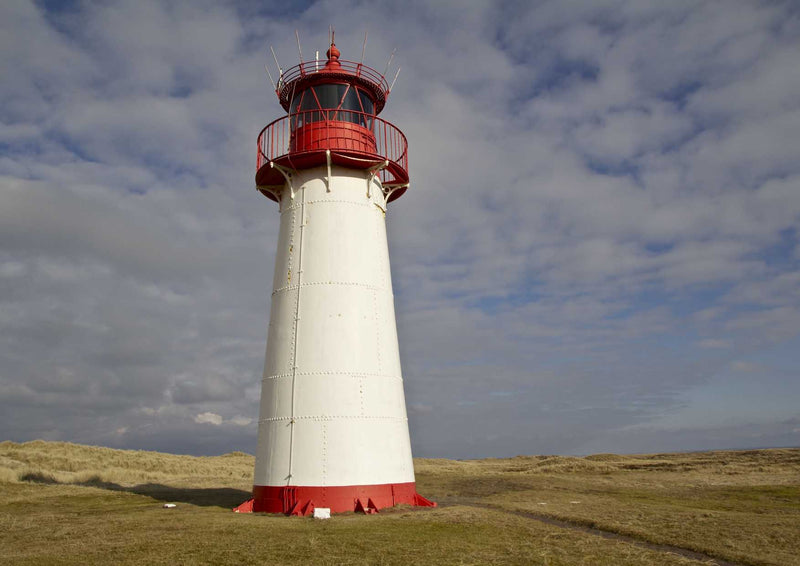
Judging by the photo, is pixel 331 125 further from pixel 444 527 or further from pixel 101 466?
pixel 101 466

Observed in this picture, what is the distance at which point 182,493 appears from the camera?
85.7 feet

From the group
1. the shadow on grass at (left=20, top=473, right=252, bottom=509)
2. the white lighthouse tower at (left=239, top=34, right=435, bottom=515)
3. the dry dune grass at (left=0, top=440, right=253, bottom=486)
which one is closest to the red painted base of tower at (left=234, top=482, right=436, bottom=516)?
the white lighthouse tower at (left=239, top=34, right=435, bottom=515)

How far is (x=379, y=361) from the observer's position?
19.0 m

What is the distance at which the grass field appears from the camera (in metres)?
11.7

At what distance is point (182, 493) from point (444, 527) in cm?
1573

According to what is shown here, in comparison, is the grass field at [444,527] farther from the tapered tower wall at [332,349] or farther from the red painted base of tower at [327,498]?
the tapered tower wall at [332,349]

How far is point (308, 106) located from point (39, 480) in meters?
25.5

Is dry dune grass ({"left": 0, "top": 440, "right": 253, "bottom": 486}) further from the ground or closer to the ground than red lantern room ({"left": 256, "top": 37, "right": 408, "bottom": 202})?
closer to the ground

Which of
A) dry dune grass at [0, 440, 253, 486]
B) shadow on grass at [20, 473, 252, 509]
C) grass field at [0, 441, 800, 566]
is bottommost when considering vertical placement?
grass field at [0, 441, 800, 566]

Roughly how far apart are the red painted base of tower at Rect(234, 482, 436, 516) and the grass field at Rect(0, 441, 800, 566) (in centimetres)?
59

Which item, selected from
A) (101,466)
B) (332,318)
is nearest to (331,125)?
(332,318)

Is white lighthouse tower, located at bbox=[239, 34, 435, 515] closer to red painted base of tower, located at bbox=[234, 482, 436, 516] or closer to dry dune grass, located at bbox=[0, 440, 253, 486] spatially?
red painted base of tower, located at bbox=[234, 482, 436, 516]

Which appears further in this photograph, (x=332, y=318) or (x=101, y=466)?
(x=101, y=466)

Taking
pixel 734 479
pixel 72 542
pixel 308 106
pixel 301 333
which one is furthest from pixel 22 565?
pixel 734 479
